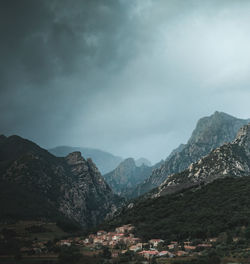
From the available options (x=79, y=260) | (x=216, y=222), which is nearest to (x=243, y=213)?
(x=216, y=222)

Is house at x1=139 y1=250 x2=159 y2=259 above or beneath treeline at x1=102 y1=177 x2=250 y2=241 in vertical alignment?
beneath

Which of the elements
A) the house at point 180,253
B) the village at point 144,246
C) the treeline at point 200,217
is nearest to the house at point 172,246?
the village at point 144,246

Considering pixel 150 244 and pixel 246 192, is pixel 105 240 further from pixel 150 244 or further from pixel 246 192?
pixel 246 192

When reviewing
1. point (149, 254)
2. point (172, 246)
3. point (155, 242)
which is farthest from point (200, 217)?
point (149, 254)

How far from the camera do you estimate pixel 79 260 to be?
87.6 m

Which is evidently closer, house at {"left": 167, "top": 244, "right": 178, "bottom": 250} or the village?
the village

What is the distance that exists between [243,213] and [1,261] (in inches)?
4579

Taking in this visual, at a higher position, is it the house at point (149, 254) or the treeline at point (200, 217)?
the treeline at point (200, 217)

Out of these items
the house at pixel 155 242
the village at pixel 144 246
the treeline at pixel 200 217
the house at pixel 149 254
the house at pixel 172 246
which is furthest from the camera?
the treeline at pixel 200 217

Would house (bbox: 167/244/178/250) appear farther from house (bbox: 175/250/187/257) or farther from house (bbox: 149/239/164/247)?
house (bbox: 175/250/187/257)

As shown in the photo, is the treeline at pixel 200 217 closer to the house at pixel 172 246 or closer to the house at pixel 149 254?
the house at pixel 172 246

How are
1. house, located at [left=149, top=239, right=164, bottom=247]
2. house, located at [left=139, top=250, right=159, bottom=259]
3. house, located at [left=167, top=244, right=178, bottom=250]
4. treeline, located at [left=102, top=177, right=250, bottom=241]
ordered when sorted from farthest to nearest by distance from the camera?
treeline, located at [left=102, top=177, right=250, bottom=241]
house, located at [left=149, top=239, right=164, bottom=247]
house, located at [left=167, top=244, right=178, bottom=250]
house, located at [left=139, top=250, right=159, bottom=259]

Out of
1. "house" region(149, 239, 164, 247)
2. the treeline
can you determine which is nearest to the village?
"house" region(149, 239, 164, 247)

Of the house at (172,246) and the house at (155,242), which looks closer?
the house at (172,246)
